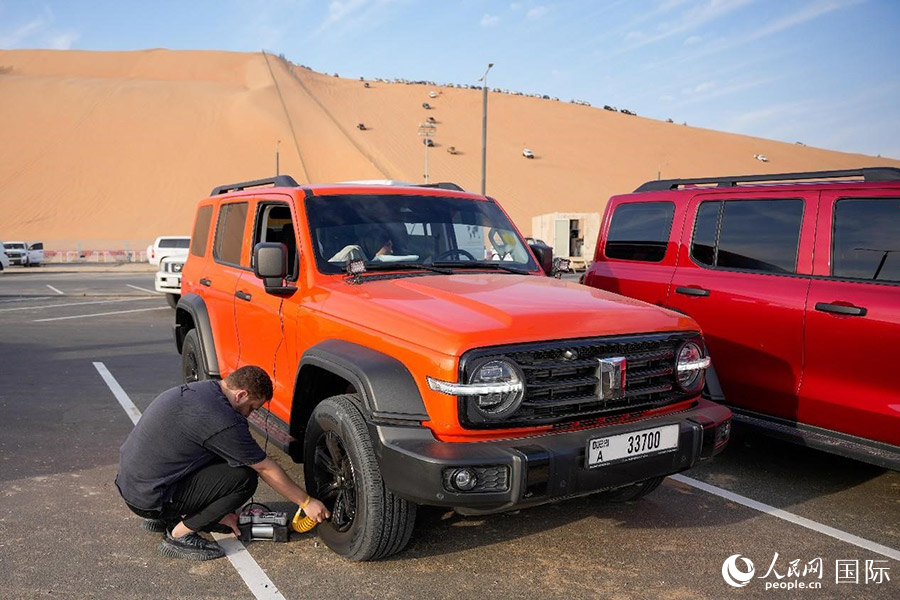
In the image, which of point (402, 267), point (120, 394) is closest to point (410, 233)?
point (402, 267)

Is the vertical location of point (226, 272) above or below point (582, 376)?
above

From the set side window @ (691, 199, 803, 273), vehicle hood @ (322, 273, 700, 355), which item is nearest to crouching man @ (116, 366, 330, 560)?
vehicle hood @ (322, 273, 700, 355)

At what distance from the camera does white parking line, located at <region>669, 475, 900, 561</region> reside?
4102 mm

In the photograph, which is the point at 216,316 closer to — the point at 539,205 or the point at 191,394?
the point at 191,394

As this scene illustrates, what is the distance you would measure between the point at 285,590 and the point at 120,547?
113cm

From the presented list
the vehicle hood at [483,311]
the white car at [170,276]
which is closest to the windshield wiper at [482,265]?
the vehicle hood at [483,311]

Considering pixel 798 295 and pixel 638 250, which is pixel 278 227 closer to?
pixel 638 250

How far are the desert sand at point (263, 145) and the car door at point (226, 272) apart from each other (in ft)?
142

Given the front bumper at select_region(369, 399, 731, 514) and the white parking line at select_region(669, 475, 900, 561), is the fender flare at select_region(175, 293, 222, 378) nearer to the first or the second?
the front bumper at select_region(369, 399, 731, 514)

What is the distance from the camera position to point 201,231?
22.3ft

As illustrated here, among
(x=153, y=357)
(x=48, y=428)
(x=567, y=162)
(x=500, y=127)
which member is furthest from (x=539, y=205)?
(x=48, y=428)

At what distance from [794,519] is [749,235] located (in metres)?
2.05

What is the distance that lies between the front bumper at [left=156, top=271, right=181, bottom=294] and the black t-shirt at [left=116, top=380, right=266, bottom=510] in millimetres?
13295

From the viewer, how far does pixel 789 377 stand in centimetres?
499
